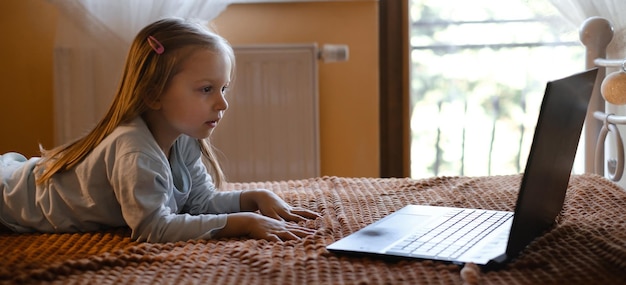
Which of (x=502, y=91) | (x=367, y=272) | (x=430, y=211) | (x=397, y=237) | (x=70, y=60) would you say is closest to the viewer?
(x=367, y=272)

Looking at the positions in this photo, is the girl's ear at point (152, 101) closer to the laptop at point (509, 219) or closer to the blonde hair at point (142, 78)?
the blonde hair at point (142, 78)

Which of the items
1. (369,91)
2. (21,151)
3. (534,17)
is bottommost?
(21,151)

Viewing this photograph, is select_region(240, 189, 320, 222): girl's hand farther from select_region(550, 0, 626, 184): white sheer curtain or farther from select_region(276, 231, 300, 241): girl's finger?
Result: select_region(550, 0, 626, 184): white sheer curtain

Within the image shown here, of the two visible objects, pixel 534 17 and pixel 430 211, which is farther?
pixel 534 17

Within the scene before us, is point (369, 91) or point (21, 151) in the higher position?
point (369, 91)

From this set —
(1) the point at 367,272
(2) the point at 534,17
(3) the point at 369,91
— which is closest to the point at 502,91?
(2) the point at 534,17

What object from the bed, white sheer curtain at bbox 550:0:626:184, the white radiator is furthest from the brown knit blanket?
the white radiator

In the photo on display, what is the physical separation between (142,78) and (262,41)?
111 cm

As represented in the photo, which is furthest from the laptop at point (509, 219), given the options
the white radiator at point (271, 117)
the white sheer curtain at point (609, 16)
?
the white radiator at point (271, 117)

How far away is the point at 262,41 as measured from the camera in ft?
8.16

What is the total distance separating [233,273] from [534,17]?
5.66 feet

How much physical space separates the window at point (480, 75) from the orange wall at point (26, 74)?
1140mm

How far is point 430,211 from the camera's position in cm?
139

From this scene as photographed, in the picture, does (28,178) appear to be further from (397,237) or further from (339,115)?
(339,115)
